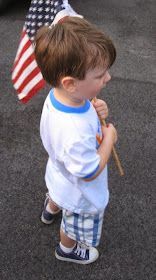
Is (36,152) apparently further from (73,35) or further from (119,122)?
(73,35)

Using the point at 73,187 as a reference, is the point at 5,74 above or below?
below

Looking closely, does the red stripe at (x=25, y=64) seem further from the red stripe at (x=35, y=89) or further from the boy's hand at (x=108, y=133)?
the boy's hand at (x=108, y=133)

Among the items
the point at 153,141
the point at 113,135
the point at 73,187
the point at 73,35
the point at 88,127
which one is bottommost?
the point at 153,141

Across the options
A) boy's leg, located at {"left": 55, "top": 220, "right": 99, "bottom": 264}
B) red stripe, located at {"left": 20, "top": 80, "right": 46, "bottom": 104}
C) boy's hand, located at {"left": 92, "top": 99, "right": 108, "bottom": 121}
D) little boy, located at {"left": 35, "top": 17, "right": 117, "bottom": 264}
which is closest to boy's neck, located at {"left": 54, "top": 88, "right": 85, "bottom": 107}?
little boy, located at {"left": 35, "top": 17, "right": 117, "bottom": 264}

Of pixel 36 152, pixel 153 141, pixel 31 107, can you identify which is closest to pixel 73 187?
pixel 36 152

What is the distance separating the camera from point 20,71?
2.14 metres

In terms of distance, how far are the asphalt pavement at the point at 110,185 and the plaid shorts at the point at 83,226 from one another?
35 centimetres

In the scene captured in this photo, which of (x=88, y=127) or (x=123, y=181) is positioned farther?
(x=123, y=181)

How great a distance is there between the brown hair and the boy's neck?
0.09m

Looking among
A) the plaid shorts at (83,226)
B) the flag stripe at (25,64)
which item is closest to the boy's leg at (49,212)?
the plaid shorts at (83,226)

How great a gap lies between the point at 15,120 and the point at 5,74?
0.80 m

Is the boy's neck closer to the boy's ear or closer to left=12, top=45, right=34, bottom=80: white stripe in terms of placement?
the boy's ear

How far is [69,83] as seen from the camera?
4.65ft

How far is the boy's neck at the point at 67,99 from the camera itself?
148 centimetres
